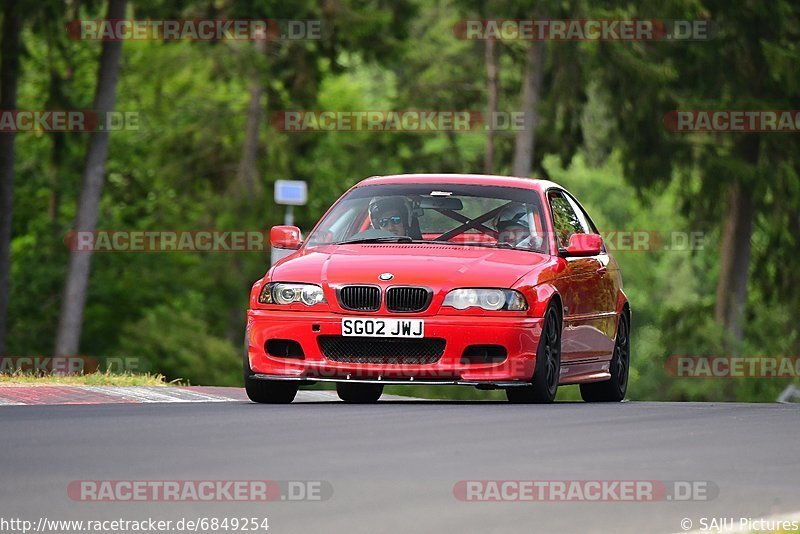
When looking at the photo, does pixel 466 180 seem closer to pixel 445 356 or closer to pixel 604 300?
pixel 604 300

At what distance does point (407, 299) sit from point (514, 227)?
165 cm

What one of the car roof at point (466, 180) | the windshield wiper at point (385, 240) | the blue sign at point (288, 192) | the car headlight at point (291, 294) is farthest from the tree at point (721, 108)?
the car headlight at point (291, 294)

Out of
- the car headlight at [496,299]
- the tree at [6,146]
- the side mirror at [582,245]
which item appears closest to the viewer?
the car headlight at [496,299]

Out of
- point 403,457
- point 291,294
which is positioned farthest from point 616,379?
point 403,457

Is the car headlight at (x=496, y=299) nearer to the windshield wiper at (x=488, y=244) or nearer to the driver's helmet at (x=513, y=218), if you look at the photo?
the windshield wiper at (x=488, y=244)

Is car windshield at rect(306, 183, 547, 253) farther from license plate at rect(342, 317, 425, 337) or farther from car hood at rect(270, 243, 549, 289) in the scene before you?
license plate at rect(342, 317, 425, 337)

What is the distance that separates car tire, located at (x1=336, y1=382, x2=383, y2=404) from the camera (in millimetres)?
15872

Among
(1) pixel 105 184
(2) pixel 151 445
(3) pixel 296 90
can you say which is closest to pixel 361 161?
(3) pixel 296 90

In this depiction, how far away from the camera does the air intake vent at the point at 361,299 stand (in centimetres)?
1386

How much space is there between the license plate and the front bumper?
0.16 ft

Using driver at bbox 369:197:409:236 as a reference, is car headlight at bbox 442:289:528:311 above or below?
below

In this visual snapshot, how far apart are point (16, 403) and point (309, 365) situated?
2.07m

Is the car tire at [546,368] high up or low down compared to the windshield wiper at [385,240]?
down

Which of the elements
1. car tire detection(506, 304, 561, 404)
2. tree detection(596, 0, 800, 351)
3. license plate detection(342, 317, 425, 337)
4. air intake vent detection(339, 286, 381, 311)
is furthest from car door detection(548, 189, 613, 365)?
tree detection(596, 0, 800, 351)
